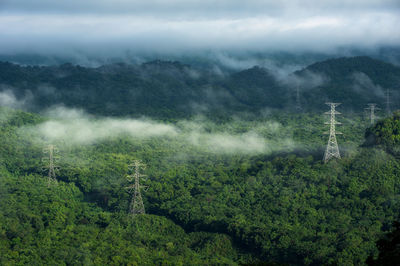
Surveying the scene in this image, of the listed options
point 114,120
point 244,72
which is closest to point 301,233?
point 114,120

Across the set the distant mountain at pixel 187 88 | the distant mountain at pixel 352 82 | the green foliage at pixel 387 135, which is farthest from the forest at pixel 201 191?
the distant mountain at pixel 187 88

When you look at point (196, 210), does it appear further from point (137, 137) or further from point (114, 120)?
point (114, 120)

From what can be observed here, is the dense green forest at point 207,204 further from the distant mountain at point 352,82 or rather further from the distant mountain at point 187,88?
the distant mountain at point 187,88

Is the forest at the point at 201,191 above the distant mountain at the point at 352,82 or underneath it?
underneath

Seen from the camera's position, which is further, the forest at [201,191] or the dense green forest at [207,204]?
the forest at [201,191]

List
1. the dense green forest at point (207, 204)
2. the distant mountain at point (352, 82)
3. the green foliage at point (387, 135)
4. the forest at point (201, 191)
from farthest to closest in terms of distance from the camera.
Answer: the distant mountain at point (352, 82) → the green foliage at point (387, 135) → the forest at point (201, 191) → the dense green forest at point (207, 204)

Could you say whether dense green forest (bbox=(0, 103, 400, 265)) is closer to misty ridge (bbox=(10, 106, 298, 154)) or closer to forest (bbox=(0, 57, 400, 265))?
forest (bbox=(0, 57, 400, 265))

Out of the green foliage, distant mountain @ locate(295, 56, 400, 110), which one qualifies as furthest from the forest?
distant mountain @ locate(295, 56, 400, 110)
